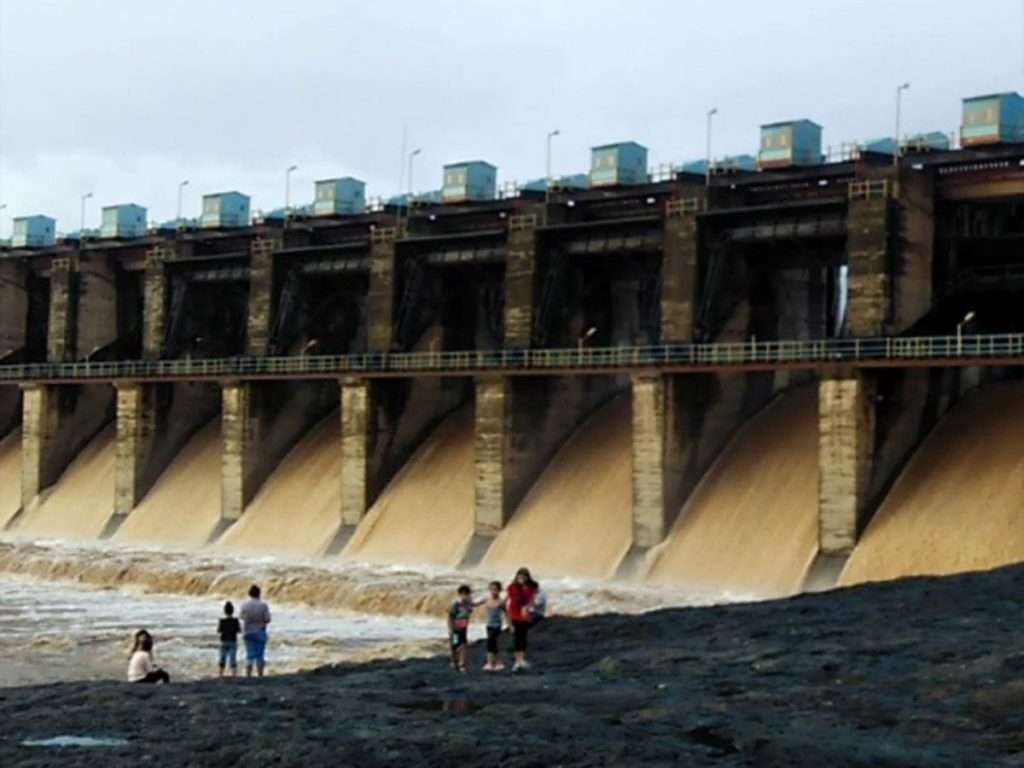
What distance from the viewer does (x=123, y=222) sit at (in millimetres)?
84750

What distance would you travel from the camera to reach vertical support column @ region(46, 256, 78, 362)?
79375mm

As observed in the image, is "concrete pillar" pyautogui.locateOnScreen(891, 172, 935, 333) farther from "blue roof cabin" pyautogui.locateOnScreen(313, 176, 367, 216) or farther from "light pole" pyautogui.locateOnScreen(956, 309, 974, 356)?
"blue roof cabin" pyautogui.locateOnScreen(313, 176, 367, 216)

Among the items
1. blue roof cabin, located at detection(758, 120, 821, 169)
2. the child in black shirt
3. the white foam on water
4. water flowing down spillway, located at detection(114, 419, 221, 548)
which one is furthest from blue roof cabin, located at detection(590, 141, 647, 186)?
the white foam on water

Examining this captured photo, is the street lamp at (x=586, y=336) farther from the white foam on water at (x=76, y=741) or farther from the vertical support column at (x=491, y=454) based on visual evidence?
the white foam on water at (x=76, y=741)

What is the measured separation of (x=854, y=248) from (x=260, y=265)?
30.3m

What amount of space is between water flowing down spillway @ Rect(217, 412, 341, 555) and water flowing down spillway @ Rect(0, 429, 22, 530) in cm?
1771

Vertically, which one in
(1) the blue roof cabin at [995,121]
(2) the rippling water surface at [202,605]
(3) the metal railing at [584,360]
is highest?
(1) the blue roof cabin at [995,121]

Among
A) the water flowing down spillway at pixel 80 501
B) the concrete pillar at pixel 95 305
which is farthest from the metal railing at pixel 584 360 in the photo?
the water flowing down spillway at pixel 80 501

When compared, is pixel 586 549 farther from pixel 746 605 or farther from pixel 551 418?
pixel 746 605

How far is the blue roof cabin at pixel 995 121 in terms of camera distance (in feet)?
164

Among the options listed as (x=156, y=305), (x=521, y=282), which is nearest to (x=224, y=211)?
(x=156, y=305)

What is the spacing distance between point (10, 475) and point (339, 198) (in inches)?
970

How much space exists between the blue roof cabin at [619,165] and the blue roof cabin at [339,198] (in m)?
14.7

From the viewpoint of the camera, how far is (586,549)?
173 ft
